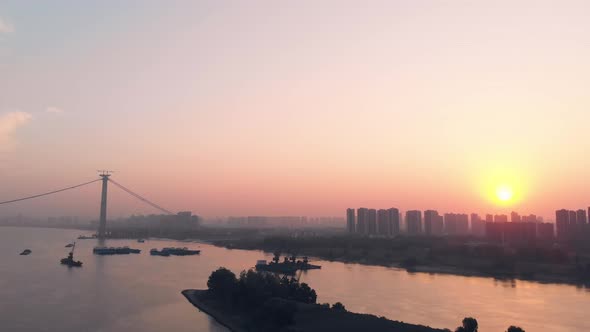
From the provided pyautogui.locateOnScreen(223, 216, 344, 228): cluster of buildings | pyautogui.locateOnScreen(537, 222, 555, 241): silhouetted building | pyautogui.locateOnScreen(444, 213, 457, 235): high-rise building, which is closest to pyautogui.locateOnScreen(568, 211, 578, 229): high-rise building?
pyautogui.locateOnScreen(537, 222, 555, 241): silhouetted building

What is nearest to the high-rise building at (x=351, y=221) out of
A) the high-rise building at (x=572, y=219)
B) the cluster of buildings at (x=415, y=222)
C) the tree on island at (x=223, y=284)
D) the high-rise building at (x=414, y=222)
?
the cluster of buildings at (x=415, y=222)

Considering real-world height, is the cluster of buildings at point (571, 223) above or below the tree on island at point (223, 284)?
above

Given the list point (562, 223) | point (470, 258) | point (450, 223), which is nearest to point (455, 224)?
point (450, 223)

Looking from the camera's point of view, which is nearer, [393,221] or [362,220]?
[393,221]

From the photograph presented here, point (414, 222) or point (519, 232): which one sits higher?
point (414, 222)

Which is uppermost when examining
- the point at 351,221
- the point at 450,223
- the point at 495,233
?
the point at 351,221

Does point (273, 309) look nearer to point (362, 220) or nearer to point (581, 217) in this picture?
point (581, 217)

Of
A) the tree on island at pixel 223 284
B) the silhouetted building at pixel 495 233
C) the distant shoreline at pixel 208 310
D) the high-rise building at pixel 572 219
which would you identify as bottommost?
the distant shoreline at pixel 208 310

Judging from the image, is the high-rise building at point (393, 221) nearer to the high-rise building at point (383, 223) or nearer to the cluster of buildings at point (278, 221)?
the high-rise building at point (383, 223)

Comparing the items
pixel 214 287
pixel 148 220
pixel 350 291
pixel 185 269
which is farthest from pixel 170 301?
pixel 148 220
